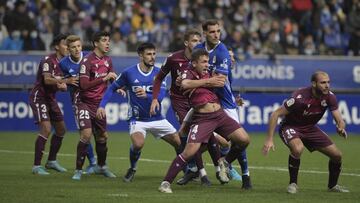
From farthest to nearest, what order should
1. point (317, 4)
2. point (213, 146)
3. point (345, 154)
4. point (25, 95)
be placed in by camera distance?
point (317, 4) < point (25, 95) < point (345, 154) < point (213, 146)

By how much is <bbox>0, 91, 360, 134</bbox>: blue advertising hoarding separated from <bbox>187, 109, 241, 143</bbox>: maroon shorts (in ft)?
41.4

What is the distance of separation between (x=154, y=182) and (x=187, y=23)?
14991mm

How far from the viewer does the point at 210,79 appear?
1305 cm

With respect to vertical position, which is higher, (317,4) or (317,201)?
(317,4)

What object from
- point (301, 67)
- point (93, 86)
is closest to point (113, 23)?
point (301, 67)

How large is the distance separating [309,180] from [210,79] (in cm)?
311

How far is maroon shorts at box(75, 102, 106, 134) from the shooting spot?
15211 millimetres

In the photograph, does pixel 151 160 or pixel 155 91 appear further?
pixel 151 160

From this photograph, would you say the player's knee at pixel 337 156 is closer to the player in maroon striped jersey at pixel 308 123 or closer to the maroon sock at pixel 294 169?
the player in maroon striped jersey at pixel 308 123

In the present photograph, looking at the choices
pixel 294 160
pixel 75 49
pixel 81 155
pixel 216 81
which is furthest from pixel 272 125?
pixel 75 49

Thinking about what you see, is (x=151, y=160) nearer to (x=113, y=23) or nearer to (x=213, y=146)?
(x=213, y=146)

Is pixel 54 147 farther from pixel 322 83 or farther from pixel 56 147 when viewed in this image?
pixel 322 83

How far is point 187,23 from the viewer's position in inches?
1142

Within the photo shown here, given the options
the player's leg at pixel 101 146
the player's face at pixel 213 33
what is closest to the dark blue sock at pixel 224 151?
the player's leg at pixel 101 146
